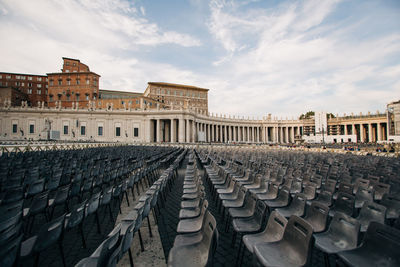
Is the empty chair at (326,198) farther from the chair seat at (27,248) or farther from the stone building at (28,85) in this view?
the stone building at (28,85)

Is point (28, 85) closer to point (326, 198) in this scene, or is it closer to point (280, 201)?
point (280, 201)

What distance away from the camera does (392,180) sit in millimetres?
6164

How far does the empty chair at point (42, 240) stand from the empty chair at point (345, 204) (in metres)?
5.51

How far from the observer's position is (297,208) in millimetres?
4547

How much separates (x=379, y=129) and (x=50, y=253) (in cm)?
8709

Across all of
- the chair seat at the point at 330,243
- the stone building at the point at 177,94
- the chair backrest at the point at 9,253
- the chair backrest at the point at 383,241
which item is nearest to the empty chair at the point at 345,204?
the chair seat at the point at 330,243

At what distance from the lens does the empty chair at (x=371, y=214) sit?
3.48 metres

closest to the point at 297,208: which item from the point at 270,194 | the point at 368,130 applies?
the point at 270,194

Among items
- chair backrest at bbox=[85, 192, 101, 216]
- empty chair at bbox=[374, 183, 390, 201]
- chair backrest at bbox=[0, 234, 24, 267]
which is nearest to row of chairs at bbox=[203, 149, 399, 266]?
empty chair at bbox=[374, 183, 390, 201]

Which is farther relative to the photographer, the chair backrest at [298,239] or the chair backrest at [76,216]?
the chair backrest at [76,216]

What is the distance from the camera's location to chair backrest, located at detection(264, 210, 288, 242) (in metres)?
3.16

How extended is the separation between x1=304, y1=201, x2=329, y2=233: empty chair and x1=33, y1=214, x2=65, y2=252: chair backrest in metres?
4.59

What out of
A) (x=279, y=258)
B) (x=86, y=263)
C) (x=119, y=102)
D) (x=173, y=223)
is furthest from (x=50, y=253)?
(x=119, y=102)

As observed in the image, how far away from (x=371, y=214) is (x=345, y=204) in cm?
67
